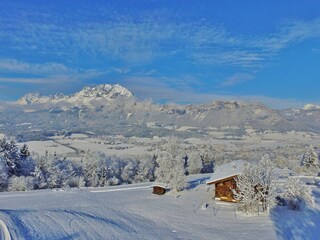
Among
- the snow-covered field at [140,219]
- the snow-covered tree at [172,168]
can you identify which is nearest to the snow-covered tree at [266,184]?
the snow-covered field at [140,219]

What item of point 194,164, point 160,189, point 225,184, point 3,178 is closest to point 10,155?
point 3,178

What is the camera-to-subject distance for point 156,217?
111 feet

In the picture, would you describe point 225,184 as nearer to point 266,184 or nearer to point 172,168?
point 266,184

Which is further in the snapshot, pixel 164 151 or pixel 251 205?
pixel 164 151

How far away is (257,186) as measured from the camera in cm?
3578

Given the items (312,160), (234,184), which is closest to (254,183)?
(234,184)

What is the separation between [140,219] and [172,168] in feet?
52.2

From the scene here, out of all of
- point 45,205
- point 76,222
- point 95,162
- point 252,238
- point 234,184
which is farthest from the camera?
point 95,162

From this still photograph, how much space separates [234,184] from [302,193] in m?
7.25

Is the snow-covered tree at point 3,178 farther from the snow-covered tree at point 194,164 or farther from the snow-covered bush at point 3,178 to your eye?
the snow-covered tree at point 194,164

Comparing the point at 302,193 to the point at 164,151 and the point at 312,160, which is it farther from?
the point at 312,160

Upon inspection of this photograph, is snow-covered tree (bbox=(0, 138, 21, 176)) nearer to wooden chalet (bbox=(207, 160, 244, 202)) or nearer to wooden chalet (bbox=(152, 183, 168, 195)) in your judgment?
wooden chalet (bbox=(152, 183, 168, 195))

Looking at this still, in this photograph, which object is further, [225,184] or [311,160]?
[311,160]

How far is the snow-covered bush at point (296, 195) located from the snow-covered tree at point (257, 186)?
2.18 metres
